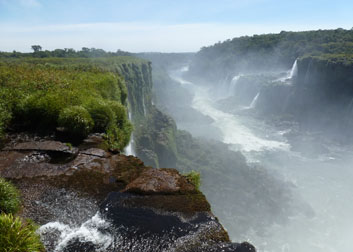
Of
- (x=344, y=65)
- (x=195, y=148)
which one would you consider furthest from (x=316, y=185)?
(x=344, y=65)

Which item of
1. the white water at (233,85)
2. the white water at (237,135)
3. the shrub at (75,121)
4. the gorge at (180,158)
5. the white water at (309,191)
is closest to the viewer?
the gorge at (180,158)

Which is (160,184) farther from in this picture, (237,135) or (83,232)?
(237,135)

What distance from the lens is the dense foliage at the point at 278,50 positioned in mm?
81250

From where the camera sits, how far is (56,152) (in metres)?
8.43

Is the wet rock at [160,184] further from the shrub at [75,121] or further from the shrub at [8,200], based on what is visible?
the shrub at [75,121]

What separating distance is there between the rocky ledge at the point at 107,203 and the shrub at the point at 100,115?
2330 mm

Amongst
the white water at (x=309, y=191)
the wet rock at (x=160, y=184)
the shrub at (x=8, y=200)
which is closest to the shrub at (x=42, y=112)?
the shrub at (x=8, y=200)

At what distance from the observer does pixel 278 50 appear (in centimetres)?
10431

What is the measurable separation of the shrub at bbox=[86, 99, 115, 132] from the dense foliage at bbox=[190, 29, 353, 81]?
80.4 m

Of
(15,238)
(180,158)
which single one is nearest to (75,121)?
(15,238)

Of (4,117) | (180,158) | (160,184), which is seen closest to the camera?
(160,184)

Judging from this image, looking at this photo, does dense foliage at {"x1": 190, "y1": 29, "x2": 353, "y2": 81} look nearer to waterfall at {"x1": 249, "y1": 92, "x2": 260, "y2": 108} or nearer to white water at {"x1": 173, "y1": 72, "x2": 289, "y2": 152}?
waterfall at {"x1": 249, "y1": 92, "x2": 260, "y2": 108}

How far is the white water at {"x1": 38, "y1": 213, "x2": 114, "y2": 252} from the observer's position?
4840 mm

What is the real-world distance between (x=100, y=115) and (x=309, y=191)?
3685 centimetres
